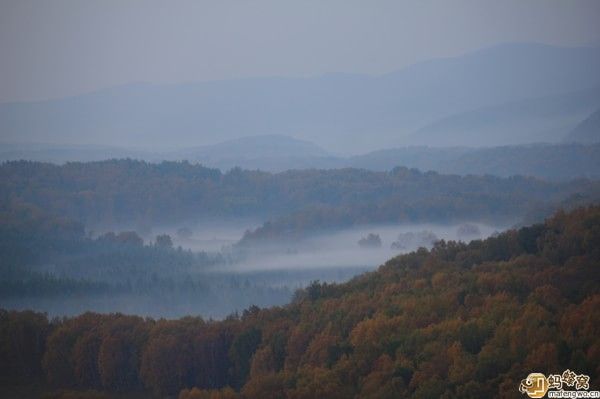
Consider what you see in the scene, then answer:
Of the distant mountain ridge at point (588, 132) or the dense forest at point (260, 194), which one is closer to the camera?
the dense forest at point (260, 194)

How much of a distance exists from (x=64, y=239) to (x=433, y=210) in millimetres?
40778

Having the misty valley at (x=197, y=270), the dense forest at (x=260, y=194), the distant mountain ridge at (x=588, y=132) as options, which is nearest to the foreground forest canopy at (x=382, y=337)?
the misty valley at (x=197, y=270)

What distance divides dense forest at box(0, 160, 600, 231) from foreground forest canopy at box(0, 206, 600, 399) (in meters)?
62.0

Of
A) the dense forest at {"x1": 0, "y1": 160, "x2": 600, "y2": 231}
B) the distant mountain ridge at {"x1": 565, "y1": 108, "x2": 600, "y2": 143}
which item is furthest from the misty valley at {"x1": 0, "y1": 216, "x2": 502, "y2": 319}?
the distant mountain ridge at {"x1": 565, "y1": 108, "x2": 600, "y2": 143}

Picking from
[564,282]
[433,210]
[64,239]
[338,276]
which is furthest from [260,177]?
A: [564,282]

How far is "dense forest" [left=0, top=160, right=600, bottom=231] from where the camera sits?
360 feet

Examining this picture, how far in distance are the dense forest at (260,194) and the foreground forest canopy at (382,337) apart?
62036mm

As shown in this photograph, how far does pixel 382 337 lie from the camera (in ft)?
93.0

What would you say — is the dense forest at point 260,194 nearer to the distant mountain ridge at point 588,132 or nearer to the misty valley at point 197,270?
the misty valley at point 197,270

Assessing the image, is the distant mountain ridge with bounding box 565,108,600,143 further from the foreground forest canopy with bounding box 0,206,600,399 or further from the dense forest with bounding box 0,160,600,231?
the foreground forest canopy with bounding box 0,206,600,399

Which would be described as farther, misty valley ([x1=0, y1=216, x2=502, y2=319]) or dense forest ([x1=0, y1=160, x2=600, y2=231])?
dense forest ([x1=0, y1=160, x2=600, y2=231])

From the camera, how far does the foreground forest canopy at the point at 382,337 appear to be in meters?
23.4

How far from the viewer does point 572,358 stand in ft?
69.6

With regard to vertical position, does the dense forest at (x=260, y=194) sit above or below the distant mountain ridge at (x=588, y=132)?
below
